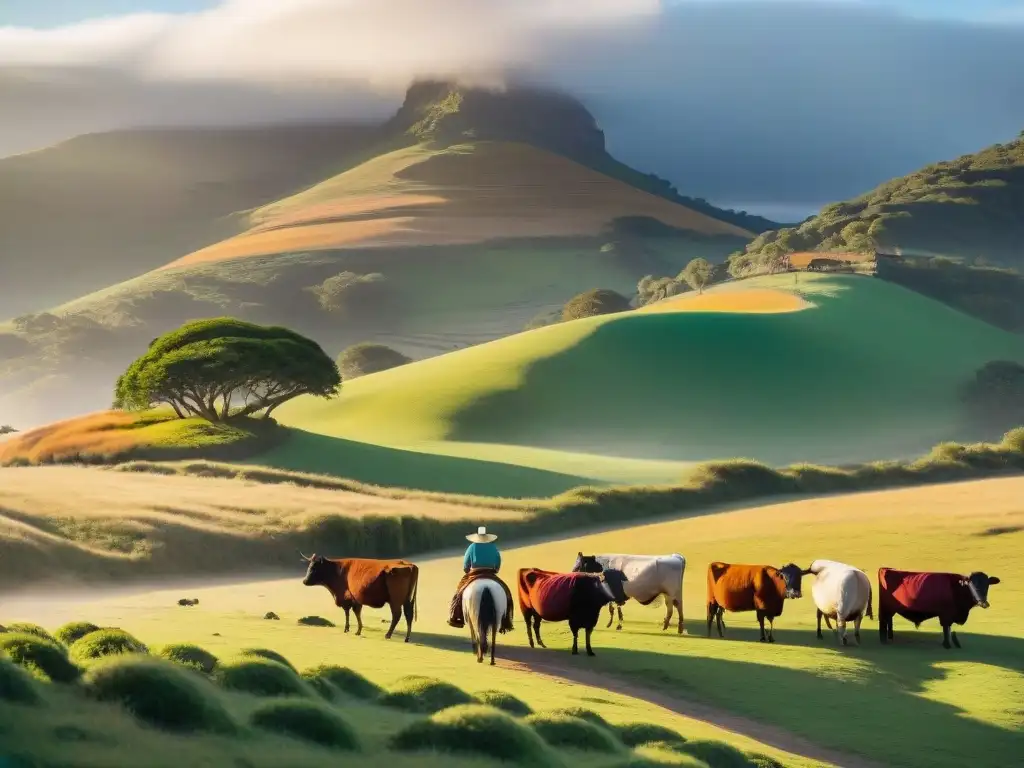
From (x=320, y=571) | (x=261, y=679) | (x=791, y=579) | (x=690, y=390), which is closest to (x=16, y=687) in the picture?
(x=261, y=679)

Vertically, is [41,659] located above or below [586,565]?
below

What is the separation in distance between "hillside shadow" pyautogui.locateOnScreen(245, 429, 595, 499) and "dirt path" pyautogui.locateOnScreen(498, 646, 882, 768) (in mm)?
38687

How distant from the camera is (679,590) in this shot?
30.3 meters

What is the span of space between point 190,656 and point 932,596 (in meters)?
16.5

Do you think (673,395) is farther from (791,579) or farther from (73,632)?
(73,632)

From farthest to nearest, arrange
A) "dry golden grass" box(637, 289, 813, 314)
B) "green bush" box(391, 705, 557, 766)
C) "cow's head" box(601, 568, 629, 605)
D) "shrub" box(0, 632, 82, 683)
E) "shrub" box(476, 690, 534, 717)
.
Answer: "dry golden grass" box(637, 289, 813, 314)
"cow's head" box(601, 568, 629, 605)
"shrub" box(476, 690, 534, 717)
"green bush" box(391, 705, 557, 766)
"shrub" box(0, 632, 82, 683)

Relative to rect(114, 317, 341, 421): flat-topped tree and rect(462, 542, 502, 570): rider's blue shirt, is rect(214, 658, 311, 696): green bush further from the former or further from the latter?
rect(114, 317, 341, 421): flat-topped tree

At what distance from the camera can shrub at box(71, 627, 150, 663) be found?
58.6 ft

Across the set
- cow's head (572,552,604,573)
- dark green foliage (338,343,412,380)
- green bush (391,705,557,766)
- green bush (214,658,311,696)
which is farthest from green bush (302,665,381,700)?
dark green foliage (338,343,412,380)

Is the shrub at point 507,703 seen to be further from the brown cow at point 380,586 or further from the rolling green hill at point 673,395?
the rolling green hill at point 673,395

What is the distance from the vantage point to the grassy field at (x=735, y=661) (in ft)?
70.5

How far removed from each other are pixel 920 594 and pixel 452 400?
6678 cm

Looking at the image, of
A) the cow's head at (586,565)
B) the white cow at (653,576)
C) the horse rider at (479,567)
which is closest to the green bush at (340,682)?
the horse rider at (479,567)

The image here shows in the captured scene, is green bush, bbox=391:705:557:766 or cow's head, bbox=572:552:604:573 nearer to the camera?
green bush, bbox=391:705:557:766
